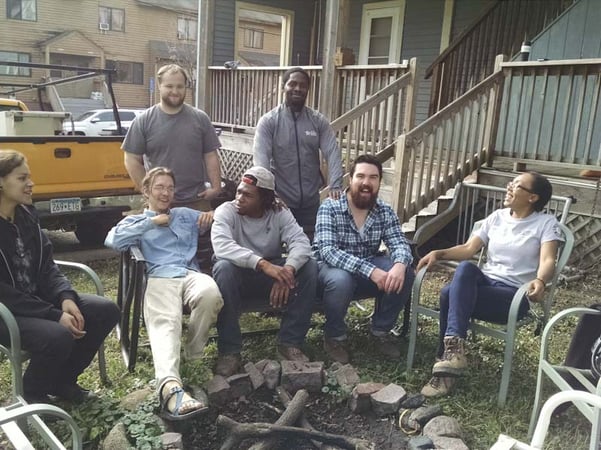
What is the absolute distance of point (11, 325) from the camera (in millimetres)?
2240

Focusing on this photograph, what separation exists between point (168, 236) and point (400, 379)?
63.6 inches

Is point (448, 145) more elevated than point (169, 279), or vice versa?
point (448, 145)

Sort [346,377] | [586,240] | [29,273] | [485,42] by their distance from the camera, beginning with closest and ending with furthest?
[29,273], [346,377], [586,240], [485,42]

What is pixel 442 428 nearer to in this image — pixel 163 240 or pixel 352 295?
pixel 352 295

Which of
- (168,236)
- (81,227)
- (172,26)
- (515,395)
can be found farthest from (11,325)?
(172,26)

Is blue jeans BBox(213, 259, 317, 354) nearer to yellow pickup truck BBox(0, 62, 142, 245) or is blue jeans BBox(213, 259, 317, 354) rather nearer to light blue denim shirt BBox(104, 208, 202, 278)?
light blue denim shirt BBox(104, 208, 202, 278)

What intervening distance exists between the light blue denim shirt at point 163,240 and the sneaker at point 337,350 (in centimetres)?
95

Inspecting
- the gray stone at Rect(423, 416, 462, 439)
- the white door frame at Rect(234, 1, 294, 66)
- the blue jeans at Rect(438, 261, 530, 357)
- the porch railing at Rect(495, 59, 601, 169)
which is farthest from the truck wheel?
the white door frame at Rect(234, 1, 294, 66)

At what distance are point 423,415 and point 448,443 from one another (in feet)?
0.81

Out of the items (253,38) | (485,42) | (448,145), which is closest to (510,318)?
(448,145)

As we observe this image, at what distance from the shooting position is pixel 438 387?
2973mm

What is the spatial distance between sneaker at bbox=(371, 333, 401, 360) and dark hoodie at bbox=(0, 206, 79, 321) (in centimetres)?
187

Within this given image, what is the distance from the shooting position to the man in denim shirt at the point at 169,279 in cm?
271

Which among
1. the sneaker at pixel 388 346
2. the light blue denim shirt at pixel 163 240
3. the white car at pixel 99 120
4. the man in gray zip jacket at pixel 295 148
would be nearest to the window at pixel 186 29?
the white car at pixel 99 120
